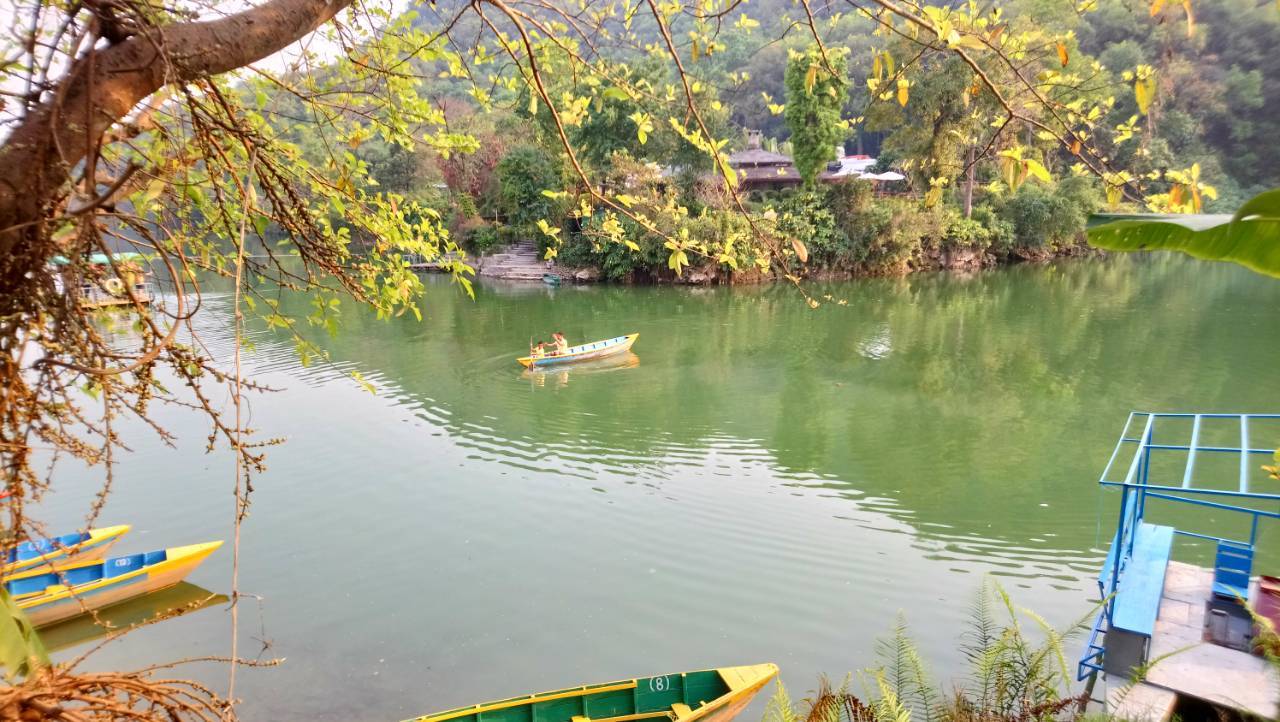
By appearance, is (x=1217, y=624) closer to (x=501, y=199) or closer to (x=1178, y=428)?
(x=1178, y=428)

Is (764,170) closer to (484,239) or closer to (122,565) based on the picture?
(484,239)

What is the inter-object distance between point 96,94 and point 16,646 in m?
0.98

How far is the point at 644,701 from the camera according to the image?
3.86 m

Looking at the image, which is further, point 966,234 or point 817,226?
point 966,234

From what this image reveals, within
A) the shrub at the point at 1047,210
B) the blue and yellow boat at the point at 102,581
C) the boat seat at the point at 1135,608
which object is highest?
the shrub at the point at 1047,210

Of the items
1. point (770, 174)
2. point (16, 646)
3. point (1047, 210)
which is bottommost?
point (16, 646)

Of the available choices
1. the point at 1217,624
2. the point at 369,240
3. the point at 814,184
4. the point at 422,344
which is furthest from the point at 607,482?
the point at 814,184

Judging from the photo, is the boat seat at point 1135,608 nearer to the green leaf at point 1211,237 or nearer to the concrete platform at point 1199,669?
the concrete platform at point 1199,669

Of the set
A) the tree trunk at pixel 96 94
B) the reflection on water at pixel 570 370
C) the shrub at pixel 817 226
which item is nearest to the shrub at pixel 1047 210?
the shrub at pixel 817 226

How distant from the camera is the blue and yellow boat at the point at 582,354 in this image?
12.1 m

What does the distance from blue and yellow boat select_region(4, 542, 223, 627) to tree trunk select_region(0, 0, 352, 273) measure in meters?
4.92

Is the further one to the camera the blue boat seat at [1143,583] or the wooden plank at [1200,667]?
the blue boat seat at [1143,583]

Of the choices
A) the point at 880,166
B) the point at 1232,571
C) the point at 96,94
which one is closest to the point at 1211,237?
the point at 96,94

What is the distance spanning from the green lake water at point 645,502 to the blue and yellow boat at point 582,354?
473 mm
